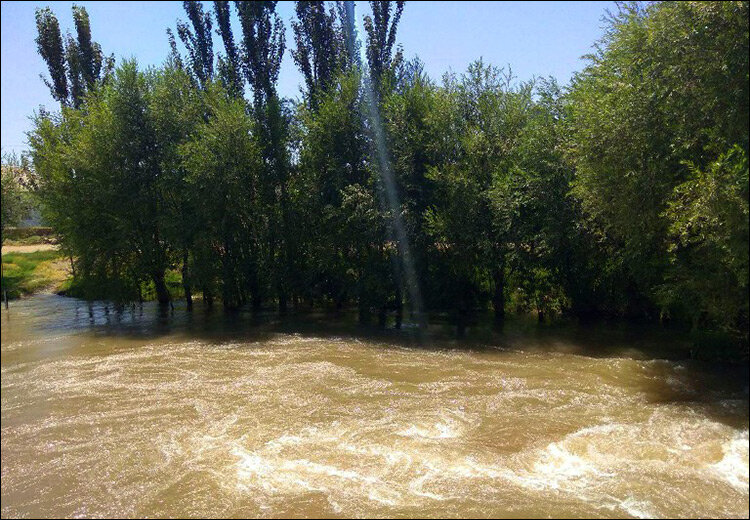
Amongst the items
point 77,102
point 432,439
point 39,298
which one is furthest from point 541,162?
point 77,102

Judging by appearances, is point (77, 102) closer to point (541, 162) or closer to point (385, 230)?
point (385, 230)

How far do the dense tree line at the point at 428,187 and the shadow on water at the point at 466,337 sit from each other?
1152 millimetres

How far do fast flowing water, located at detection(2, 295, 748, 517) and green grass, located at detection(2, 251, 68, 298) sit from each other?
41.9 feet

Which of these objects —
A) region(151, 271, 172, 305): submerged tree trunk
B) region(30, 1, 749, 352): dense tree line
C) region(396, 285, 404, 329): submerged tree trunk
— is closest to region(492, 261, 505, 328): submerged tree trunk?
region(30, 1, 749, 352): dense tree line

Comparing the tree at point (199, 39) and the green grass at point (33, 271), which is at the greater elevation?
the tree at point (199, 39)

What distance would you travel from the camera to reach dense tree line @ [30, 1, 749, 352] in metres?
13.7

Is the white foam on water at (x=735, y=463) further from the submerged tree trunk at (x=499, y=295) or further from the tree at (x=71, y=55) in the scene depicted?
the tree at (x=71, y=55)

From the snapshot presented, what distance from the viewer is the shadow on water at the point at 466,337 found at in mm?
12758

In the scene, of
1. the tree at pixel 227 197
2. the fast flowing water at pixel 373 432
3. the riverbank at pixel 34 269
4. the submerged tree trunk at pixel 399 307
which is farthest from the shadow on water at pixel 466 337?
the tree at pixel 227 197

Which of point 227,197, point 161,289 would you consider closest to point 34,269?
point 161,289

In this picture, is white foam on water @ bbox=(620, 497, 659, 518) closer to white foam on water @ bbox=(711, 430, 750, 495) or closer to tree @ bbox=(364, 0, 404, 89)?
white foam on water @ bbox=(711, 430, 750, 495)

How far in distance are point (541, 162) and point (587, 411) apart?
31.1ft

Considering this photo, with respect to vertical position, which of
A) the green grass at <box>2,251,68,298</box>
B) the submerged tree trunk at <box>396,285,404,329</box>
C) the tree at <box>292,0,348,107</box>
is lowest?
the submerged tree trunk at <box>396,285,404,329</box>

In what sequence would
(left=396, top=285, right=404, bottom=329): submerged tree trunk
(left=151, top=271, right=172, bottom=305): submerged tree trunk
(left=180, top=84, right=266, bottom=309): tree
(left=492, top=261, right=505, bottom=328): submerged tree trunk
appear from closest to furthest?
(left=492, top=261, right=505, bottom=328): submerged tree trunk → (left=396, top=285, right=404, bottom=329): submerged tree trunk → (left=180, top=84, right=266, bottom=309): tree → (left=151, top=271, right=172, bottom=305): submerged tree trunk
